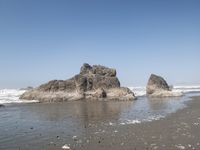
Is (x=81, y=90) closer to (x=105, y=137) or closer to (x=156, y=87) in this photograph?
(x=156, y=87)

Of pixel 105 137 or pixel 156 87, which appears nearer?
pixel 105 137

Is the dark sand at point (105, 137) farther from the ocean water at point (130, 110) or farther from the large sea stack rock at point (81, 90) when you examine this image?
the large sea stack rock at point (81, 90)

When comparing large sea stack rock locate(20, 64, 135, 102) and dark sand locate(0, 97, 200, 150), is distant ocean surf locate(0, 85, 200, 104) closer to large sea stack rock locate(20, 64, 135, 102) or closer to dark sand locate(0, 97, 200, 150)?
large sea stack rock locate(20, 64, 135, 102)

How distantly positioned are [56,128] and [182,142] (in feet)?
32.1

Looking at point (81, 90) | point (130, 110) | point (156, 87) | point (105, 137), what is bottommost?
point (105, 137)

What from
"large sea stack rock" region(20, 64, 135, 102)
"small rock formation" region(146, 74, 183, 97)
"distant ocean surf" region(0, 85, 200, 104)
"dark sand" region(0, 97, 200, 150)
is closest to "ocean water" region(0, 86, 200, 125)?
"dark sand" region(0, 97, 200, 150)

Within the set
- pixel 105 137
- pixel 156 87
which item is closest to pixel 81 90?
pixel 156 87

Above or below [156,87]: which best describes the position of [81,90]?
below

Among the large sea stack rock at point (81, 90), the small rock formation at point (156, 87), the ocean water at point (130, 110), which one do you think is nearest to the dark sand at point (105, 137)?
the ocean water at point (130, 110)

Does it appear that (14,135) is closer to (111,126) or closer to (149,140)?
(111,126)

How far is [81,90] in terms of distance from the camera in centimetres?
5675

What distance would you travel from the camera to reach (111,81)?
59.1 m

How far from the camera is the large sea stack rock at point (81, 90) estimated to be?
5466cm

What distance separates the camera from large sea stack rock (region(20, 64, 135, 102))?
54.7 metres
